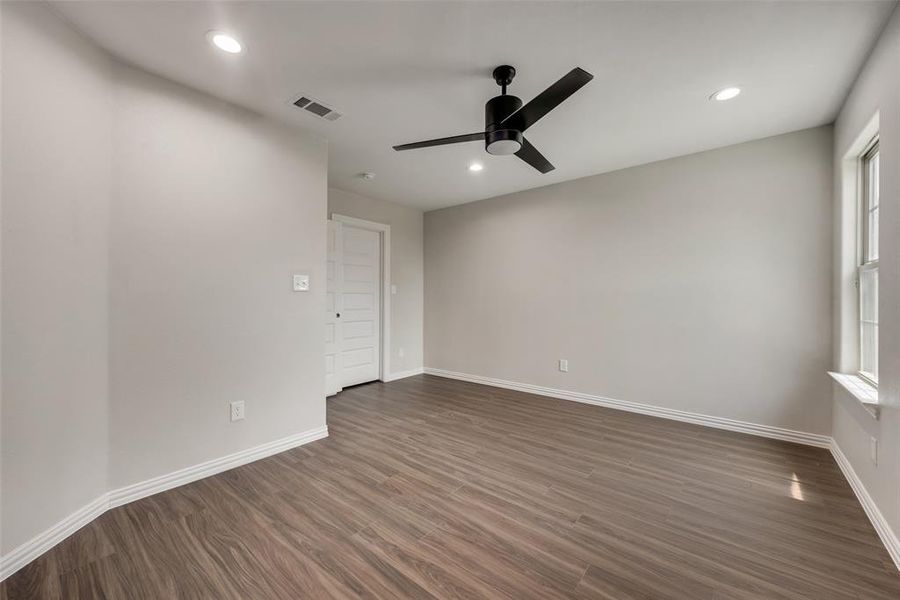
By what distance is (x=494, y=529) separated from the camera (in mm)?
1748

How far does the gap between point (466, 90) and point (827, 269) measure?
10.2ft

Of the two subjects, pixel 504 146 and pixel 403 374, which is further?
pixel 403 374

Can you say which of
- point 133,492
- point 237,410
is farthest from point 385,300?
point 133,492

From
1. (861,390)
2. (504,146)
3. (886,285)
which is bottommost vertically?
(861,390)

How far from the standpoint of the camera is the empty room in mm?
1523

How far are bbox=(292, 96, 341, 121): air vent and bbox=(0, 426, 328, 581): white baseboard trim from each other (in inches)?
96.7

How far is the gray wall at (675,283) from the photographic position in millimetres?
2779

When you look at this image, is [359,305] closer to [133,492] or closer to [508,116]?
[133,492]

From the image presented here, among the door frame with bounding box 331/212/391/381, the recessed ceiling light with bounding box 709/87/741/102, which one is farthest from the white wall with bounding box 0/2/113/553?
the recessed ceiling light with bounding box 709/87/741/102

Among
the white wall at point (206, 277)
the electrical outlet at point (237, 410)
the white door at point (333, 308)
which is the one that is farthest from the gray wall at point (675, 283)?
the electrical outlet at point (237, 410)

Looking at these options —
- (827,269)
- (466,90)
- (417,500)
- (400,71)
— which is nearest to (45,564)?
(417,500)

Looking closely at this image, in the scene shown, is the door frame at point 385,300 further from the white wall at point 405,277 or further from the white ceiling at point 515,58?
the white ceiling at point 515,58

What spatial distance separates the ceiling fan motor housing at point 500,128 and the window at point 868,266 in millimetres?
2290

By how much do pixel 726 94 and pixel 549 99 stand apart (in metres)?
1.43
